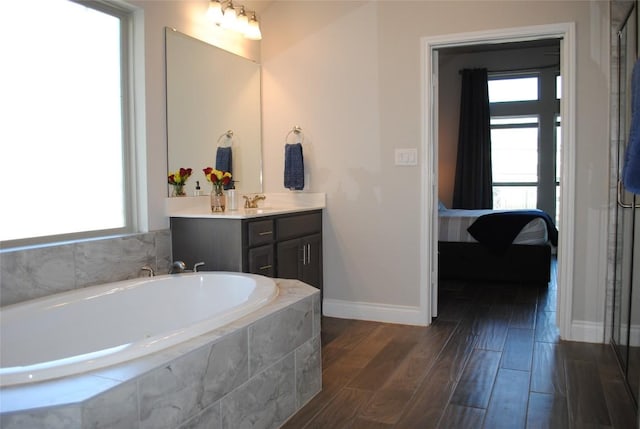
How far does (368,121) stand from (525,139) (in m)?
4.38

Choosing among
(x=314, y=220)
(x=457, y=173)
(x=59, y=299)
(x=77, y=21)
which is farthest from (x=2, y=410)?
(x=457, y=173)

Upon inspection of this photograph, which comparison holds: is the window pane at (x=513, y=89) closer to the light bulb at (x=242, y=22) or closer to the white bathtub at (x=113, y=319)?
the light bulb at (x=242, y=22)

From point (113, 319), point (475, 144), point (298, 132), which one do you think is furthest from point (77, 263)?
point (475, 144)

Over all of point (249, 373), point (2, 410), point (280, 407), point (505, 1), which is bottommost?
point (280, 407)

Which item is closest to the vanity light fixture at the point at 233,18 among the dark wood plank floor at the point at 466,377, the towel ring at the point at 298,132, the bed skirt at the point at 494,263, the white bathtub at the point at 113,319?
the towel ring at the point at 298,132

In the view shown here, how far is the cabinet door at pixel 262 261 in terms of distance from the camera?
3.18 metres

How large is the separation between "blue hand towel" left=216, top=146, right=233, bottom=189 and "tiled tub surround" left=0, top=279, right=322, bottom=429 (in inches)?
54.0

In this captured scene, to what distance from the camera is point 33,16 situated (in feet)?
8.34

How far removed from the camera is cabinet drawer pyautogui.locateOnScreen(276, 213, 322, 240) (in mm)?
3498

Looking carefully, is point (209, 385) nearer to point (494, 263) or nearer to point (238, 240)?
point (238, 240)

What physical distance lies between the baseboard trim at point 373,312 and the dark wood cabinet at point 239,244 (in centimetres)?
62

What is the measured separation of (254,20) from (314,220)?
4.97 feet

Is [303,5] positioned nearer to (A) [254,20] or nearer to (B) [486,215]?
(A) [254,20]

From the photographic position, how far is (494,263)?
16.7ft
